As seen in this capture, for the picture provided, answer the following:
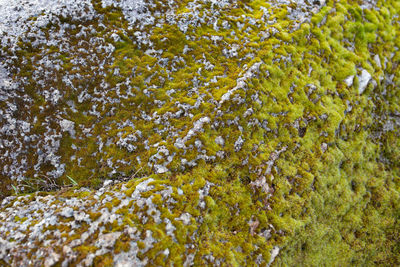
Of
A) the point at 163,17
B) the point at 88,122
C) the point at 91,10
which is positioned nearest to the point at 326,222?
the point at 88,122

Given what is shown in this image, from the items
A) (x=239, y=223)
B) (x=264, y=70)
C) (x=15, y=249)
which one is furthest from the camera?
(x=264, y=70)

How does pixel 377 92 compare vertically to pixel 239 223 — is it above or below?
above

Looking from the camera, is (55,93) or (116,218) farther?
(55,93)

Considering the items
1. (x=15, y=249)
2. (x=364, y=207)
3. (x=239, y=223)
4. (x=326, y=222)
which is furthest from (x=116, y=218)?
(x=364, y=207)

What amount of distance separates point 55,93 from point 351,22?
36.3ft

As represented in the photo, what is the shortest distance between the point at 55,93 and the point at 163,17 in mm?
4582

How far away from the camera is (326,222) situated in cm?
761

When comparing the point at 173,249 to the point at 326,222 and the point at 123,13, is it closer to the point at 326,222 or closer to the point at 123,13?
the point at 326,222

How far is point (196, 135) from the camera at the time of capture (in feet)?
23.5

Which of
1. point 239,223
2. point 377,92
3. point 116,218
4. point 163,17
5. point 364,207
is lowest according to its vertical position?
point 364,207

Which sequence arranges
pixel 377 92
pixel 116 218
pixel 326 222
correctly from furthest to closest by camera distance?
pixel 377 92
pixel 326 222
pixel 116 218

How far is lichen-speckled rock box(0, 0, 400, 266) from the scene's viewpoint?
19.3ft

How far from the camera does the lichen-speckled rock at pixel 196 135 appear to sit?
5.88 m

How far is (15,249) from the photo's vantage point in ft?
17.1
